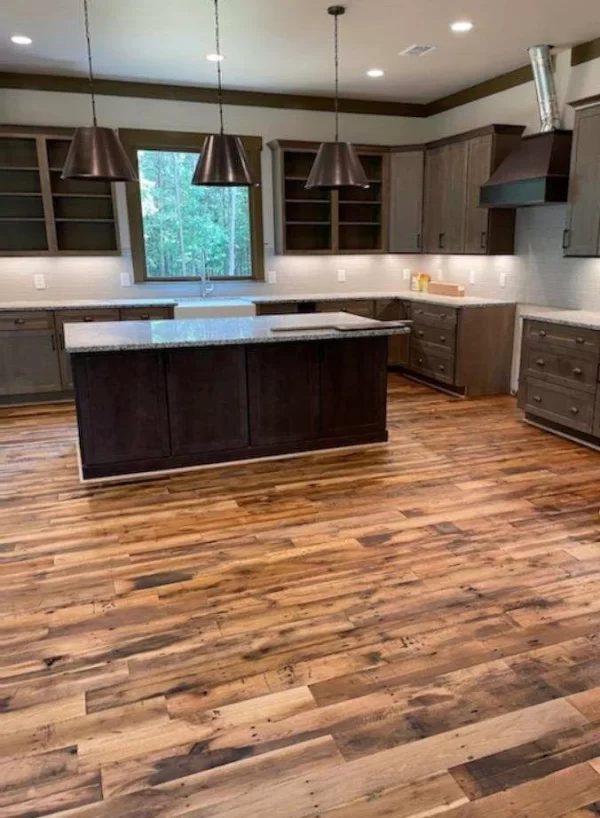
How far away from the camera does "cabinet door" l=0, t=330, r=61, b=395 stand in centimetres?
562

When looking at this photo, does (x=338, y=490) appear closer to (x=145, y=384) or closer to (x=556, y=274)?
(x=145, y=384)

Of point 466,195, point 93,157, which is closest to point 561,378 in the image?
point 466,195

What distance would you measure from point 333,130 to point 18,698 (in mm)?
6378

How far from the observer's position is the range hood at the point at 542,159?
4.96 metres

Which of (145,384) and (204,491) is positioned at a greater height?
(145,384)

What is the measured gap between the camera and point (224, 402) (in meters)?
4.13

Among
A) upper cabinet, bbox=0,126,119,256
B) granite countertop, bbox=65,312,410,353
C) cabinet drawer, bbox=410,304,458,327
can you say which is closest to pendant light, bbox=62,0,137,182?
granite countertop, bbox=65,312,410,353

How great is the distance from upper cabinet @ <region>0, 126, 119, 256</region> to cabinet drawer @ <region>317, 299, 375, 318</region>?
86.0 inches

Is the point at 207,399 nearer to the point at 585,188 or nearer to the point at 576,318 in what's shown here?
the point at 576,318

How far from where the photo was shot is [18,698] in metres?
2.04

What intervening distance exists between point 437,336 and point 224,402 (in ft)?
9.33

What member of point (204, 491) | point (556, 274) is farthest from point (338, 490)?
point (556, 274)

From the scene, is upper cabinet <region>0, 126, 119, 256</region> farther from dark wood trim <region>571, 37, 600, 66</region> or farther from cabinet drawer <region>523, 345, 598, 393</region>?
dark wood trim <region>571, 37, 600, 66</region>

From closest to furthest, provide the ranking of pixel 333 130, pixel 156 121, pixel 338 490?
1. pixel 338 490
2. pixel 156 121
3. pixel 333 130
